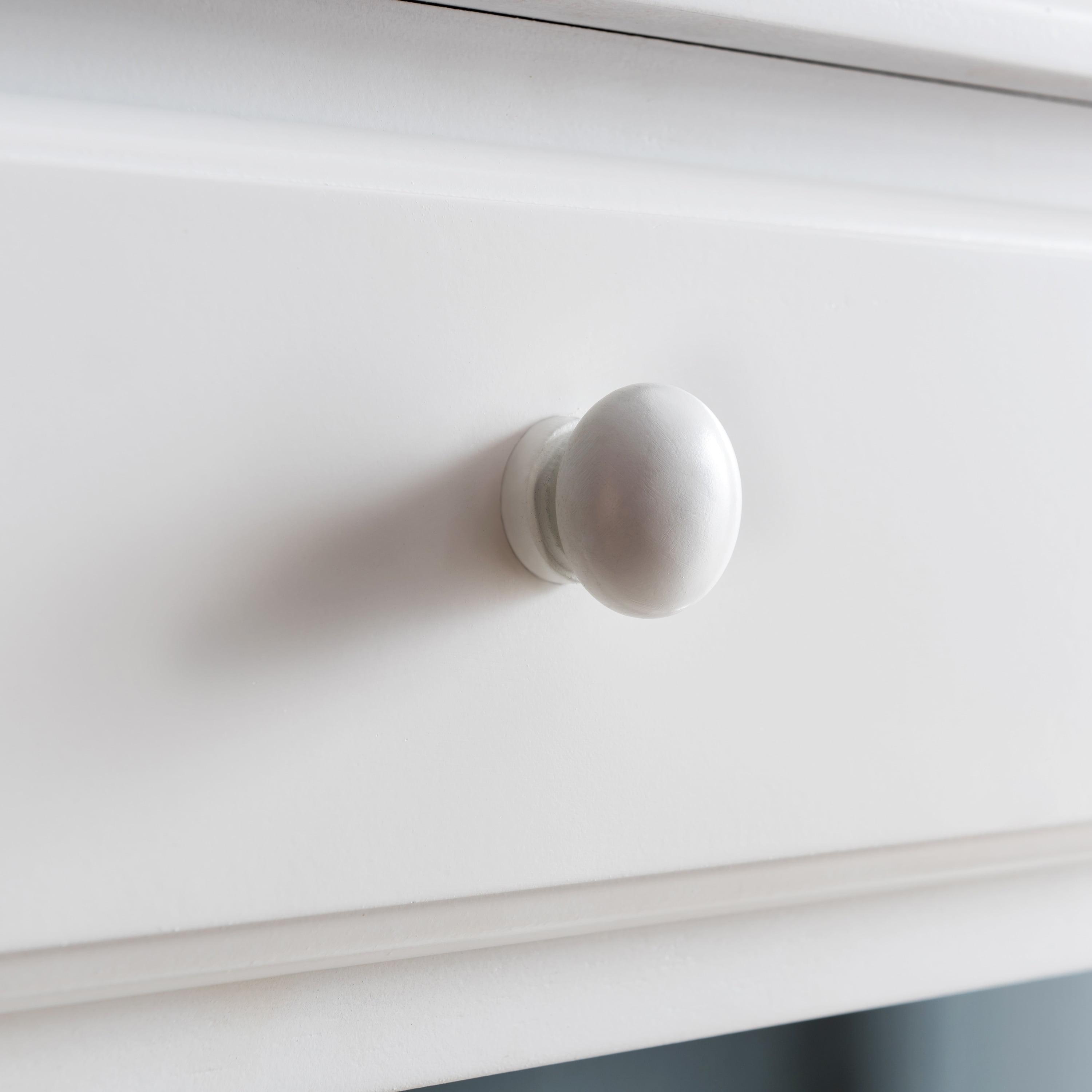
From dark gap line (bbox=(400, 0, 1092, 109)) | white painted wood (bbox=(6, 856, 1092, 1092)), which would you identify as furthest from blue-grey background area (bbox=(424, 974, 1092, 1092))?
dark gap line (bbox=(400, 0, 1092, 109))

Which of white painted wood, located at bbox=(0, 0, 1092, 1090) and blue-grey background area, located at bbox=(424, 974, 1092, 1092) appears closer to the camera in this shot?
white painted wood, located at bbox=(0, 0, 1092, 1090)

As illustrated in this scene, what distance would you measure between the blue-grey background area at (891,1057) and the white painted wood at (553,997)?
116 mm

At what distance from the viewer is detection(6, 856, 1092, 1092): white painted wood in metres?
0.15

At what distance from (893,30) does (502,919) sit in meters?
0.17

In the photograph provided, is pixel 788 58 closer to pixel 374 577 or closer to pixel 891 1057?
pixel 374 577

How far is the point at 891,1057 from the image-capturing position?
1.11 ft

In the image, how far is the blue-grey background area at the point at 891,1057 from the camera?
0.94 feet

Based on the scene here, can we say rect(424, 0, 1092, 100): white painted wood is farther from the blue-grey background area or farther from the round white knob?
the blue-grey background area

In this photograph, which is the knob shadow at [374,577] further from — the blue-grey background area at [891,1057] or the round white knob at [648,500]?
the blue-grey background area at [891,1057]

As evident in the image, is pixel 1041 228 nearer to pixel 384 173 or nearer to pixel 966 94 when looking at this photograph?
pixel 966 94

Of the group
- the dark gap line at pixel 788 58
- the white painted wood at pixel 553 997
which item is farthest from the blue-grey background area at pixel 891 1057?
the dark gap line at pixel 788 58

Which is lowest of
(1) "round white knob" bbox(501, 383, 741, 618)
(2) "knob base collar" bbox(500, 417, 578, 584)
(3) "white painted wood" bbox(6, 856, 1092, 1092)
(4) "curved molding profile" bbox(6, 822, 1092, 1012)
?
(3) "white painted wood" bbox(6, 856, 1092, 1092)

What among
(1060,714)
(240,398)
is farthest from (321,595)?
(1060,714)

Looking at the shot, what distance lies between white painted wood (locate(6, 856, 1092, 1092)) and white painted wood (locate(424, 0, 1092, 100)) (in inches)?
6.3
